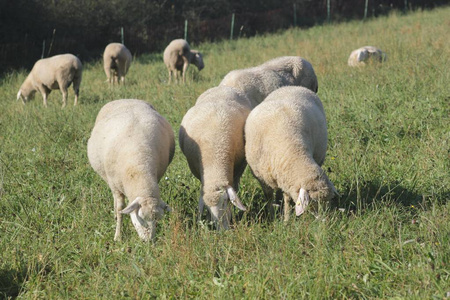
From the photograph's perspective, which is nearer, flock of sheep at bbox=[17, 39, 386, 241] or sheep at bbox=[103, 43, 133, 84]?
flock of sheep at bbox=[17, 39, 386, 241]

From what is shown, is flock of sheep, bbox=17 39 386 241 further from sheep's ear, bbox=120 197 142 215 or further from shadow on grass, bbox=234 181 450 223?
shadow on grass, bbox=234 181 450 223

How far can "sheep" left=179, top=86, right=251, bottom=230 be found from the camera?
4195 millimetres

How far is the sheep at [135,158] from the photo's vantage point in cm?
396

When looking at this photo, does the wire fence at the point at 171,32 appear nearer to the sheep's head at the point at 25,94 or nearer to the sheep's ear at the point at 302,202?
the sheep's head at the point at 25,94

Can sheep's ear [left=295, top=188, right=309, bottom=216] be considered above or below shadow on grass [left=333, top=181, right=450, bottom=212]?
above

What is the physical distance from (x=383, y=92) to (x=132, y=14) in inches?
701

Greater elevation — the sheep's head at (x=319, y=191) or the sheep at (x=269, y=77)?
the sheep at (x=269, y=77)

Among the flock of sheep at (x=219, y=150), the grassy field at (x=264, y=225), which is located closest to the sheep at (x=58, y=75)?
the grassy field at (x=264, y=225)

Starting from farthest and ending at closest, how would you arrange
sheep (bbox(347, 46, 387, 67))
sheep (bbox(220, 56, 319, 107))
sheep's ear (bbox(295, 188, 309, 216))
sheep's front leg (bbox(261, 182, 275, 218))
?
sheep (bbox(347, 46, 387, 67))
sheep (bbox(220, 56, 319, 107))
sheep's front leg (bbox(261, 182, 275, 218))
sheep's ear (bbox(295, 188, 309, 216))

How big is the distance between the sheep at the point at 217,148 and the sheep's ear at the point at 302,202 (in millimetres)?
491

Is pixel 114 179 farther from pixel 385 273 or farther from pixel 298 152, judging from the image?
pixel 385 273

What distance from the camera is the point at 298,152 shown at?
165 inches

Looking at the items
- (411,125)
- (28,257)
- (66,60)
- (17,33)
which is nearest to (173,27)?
(17,33)

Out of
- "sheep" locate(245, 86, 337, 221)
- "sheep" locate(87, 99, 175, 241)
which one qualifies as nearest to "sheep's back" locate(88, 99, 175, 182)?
"sheep" locate(87, 99, 175, 241)
